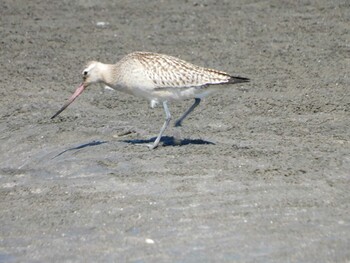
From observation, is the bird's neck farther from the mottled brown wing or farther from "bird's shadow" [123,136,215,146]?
"bird's shadow" [123,136,215,146]

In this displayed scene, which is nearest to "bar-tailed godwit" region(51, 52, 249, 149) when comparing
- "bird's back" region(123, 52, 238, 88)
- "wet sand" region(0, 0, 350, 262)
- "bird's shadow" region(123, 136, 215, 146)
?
"bird's back" region(123, 52, 238, 88)

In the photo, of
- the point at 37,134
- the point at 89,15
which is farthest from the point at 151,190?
the point at 89,15

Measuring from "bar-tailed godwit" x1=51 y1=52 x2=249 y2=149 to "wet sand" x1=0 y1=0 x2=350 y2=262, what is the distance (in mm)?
337

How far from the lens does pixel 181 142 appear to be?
10.3m

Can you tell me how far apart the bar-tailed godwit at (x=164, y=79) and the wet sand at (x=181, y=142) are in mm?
337

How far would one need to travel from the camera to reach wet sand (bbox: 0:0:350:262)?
314 inches

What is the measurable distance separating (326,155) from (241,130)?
4.16 ft

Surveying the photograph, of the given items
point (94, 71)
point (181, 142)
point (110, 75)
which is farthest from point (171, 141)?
point (94, 71)

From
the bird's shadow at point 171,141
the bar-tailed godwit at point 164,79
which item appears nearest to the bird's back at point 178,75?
the bar-tailed godwit at point 164,79

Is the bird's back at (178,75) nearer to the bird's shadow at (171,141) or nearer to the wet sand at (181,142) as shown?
the wet sand at (181,142)

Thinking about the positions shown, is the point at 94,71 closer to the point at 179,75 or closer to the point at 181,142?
the point at 179,75

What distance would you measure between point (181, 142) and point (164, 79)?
693 millimetres

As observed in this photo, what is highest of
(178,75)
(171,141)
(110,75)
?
(178,75)

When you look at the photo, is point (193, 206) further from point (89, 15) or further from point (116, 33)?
point (89, 15)
